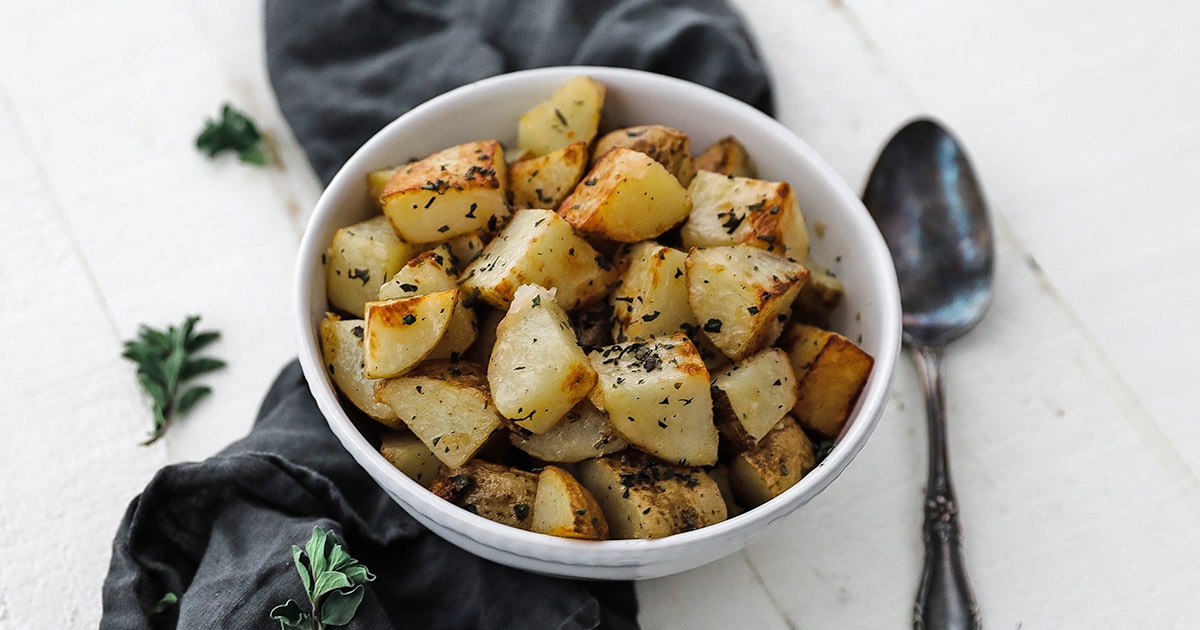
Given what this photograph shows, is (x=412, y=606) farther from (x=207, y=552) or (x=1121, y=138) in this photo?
(x=1121, y=138)

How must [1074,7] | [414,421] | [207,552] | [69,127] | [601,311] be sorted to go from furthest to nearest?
[1074,7], [69,127], [207,552], [601,311], [414,421]

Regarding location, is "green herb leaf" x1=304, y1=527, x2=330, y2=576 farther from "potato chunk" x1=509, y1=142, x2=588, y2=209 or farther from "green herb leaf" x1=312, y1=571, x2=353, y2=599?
"potato chunk" x1=509, y1=142, x2=588, y2=209

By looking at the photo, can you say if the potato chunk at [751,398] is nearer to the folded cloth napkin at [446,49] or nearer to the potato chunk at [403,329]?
the potato chunk at [403,329]

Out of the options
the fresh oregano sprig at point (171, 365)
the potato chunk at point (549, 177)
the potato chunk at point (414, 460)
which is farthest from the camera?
the fresh oregano sprig at point (171, 365)

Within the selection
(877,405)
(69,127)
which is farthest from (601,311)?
(69,127)

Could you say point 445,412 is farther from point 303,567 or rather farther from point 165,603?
point 165,603

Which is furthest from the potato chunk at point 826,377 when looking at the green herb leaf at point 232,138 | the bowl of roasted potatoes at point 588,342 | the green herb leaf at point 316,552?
the green herb leaf at point 232,138

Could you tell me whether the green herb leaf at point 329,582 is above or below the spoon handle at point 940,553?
above
